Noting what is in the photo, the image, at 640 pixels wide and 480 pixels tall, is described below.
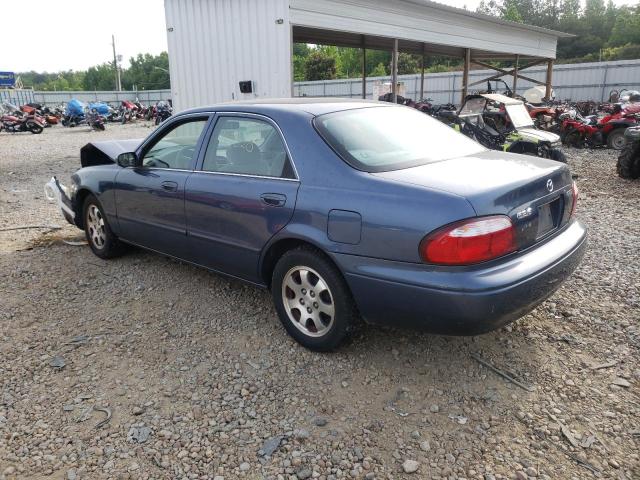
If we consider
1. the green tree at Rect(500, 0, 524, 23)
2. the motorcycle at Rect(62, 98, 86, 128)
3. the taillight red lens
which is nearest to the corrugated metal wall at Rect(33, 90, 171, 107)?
the motorcycle at Rect(62, 98, 86, 128)

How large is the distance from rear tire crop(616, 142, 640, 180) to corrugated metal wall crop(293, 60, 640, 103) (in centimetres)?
2001

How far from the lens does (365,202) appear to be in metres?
2.81

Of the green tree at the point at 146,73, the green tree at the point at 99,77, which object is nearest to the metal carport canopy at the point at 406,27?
the green tree at the point at 146,73

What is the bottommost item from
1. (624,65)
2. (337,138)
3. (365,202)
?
(365,202)

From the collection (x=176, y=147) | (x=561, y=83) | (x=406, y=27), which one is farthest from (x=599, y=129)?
(x=561, y=83)

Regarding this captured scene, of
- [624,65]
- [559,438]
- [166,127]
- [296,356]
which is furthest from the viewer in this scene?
[624,65]

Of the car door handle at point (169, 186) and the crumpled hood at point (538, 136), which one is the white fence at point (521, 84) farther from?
the car door handle at point (169, 186)

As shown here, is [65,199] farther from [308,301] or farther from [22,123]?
[22,123]

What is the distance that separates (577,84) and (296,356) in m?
33.7

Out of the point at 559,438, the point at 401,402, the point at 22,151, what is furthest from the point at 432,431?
the point at 22,151

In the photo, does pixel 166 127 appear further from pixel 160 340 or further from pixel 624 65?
pixel 624 65

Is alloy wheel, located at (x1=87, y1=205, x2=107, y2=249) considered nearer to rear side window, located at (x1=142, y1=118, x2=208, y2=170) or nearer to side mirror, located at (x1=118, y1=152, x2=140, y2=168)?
side mirror, located at (x1=118, y1=152, x2=140, y2=168)

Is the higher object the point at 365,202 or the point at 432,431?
the point at 365,202

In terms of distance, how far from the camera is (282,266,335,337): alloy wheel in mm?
3145
